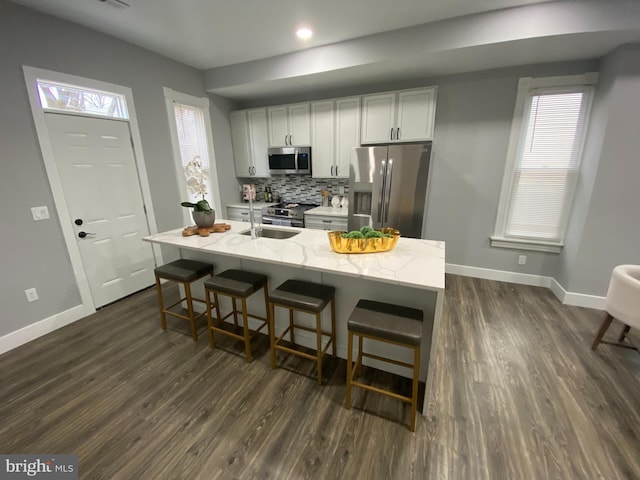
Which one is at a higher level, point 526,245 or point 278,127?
point 278,127

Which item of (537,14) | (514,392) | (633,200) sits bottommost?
(514,392)

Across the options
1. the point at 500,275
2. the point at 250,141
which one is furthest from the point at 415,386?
the point at 250,141

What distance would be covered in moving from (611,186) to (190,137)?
500 centimetres

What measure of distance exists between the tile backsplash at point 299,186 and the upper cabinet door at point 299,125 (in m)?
0.57

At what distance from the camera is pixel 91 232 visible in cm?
278

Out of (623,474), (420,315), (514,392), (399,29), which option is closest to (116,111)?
(399,29)

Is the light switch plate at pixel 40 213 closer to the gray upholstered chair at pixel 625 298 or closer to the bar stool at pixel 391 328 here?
the bar stool at pixel 391 328

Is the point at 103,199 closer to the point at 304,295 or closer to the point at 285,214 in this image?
the point at 285,214

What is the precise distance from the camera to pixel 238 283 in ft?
6.75

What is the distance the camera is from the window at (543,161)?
293cm

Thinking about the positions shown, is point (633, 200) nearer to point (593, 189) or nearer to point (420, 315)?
point (593, 189)

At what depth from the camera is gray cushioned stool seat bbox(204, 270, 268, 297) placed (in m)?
2.00

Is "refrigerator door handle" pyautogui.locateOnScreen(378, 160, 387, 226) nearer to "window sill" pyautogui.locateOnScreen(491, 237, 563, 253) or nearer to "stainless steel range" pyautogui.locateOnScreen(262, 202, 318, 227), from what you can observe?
"stainless steel range" pyautogui.locateOnScreen(262, 202, 318, 227)

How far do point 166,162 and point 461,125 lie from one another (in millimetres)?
3827
